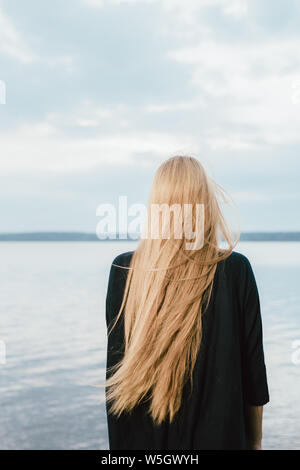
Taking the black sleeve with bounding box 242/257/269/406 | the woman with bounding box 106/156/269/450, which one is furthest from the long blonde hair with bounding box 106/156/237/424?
the black sleeve with bounding box 242/257/269/406

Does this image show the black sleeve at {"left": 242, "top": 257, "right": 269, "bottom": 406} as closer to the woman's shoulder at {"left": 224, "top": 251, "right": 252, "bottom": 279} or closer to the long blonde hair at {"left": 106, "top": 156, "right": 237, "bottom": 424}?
the woman's shoulder at {"left": 224, "top": 251, "right": 252, "bottom": 279}

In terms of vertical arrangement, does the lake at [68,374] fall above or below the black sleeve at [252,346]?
below

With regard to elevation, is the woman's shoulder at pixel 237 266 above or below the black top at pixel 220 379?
above

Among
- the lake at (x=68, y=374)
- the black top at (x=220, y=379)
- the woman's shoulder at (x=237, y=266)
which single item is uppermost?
the woman's shoulder at (x=237, y=266)

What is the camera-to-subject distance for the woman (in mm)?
1765

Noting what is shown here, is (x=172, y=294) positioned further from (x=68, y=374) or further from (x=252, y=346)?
(x=68, y=374)

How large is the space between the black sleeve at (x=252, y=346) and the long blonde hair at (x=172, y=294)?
13cm

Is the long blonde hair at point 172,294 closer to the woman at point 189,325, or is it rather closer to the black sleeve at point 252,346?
the woman at point 189,325

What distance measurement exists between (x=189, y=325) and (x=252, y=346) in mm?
238

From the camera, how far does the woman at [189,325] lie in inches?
69.5

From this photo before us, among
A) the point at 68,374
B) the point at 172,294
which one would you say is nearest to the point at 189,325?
the point at 172,294

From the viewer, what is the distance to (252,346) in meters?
1.82

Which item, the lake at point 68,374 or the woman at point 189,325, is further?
the lake at point 68,374

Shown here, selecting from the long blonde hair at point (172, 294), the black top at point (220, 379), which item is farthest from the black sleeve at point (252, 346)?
the long blonde hair at point (172, 294)
